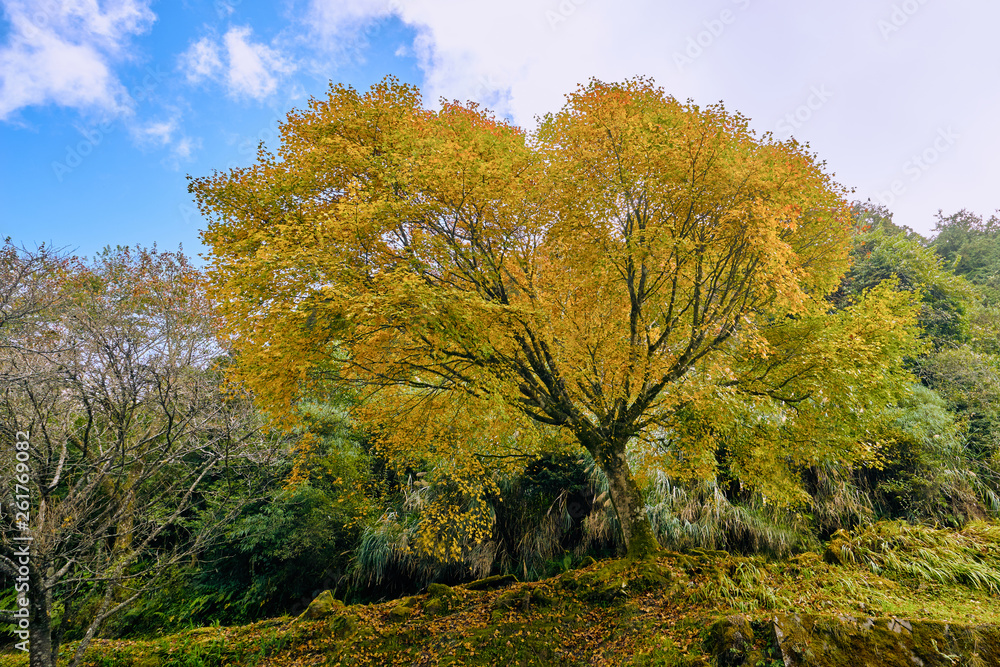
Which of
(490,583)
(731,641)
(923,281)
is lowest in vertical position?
(490,583)

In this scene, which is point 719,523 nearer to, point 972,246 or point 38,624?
point 38,624

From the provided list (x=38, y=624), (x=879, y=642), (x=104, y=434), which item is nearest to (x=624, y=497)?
(x=879, y=642)

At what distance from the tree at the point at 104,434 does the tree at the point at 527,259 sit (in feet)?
5.60

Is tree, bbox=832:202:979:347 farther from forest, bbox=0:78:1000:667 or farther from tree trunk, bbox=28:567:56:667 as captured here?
tree trunk, bbox=28:567:56:667

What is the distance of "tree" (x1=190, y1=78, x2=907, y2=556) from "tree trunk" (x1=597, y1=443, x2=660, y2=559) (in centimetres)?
4

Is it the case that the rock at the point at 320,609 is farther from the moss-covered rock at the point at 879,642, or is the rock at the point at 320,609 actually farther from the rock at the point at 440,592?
the moss-covered rock at the point at 879,642

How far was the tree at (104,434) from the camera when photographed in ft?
15.7

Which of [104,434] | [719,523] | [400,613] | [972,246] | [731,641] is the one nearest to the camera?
[731,641]

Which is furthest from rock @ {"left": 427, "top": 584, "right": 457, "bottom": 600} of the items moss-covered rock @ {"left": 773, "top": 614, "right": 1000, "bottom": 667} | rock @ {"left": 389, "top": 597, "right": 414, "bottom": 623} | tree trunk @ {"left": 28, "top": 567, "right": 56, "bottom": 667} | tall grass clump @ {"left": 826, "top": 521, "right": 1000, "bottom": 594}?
tall grass clump @ {"left": 826, "top": 521, "right": 1000, "bottom": 594}

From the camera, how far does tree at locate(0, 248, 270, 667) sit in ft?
15.7

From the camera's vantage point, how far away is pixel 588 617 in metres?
6.16

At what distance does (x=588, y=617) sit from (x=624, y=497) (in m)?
1.87

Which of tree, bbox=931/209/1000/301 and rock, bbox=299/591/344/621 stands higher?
tree, bbox=931/209/1000/301

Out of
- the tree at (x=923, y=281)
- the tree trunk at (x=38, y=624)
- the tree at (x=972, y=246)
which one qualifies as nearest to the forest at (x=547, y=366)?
the tree trunk at (x=38, y=624)
